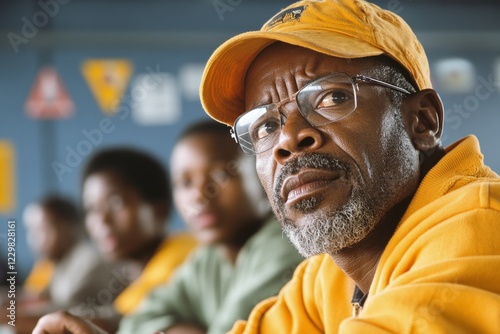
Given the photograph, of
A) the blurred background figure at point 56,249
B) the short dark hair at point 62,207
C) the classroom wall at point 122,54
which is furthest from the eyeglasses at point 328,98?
the classroom wall at point 122,54

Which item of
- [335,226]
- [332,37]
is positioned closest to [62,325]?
[335,226]

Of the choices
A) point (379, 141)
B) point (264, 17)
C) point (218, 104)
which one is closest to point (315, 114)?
point (379, 141)

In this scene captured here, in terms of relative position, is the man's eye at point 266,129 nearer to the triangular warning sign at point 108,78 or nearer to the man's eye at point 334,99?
the man's eye at point 334,99

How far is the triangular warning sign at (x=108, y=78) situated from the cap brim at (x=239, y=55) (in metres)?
2.13

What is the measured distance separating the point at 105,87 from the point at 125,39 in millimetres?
221

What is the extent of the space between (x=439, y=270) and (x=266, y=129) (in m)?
0.29

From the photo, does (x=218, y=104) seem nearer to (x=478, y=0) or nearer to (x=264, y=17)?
(x=264, y=17)

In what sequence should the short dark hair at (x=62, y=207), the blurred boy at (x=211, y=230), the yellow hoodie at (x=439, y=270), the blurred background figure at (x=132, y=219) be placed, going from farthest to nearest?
1. the short dark hair at (x=62, y=207)
2. the blurred background figure at (x=132, y=219)
3. the blurred boy at (x=211, y=230)
4. the yellow hoodie at (x=439, y=270)

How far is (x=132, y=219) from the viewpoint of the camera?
1654 millimetres

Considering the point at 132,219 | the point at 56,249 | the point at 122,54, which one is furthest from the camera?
the point at 122,54

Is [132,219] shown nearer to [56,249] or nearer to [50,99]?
[56,249]

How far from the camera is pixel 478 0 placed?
→ 9.30 feet

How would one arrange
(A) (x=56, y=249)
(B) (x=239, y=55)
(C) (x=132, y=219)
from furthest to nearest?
1. (A) (x=56, y=249)
2. (C) (x=132, y=219)
3. (B) (x=239, y=55)

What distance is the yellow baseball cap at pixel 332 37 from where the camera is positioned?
2.33 feet
